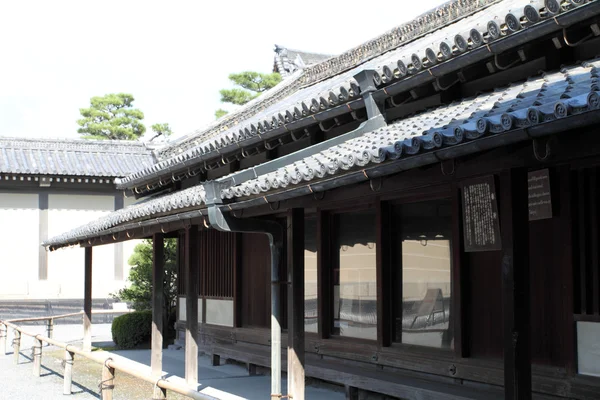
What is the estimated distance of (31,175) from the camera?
25.8 meters

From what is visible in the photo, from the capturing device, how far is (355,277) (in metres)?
9.88

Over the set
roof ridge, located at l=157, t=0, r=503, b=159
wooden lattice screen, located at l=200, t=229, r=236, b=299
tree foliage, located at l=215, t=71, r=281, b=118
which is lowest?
wooden lattice screen, located at l=200, t=229, r=236, b=299

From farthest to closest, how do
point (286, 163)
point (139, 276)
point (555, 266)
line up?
1. point (139, 276)
2. point (286, 163)
3. point (555, 266)

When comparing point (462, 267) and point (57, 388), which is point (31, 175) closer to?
point (57, 388)

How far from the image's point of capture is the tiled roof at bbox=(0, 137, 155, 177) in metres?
26.1

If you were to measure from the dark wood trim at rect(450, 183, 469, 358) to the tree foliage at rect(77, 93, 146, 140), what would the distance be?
34169 millimetres

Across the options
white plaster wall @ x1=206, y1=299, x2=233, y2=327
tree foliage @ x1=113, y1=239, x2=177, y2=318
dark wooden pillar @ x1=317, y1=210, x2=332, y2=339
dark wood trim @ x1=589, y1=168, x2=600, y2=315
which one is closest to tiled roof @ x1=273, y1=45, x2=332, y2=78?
tree foliage @ x1=113, y1=239, x2=177, y2=318

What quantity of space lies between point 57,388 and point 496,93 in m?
8.87

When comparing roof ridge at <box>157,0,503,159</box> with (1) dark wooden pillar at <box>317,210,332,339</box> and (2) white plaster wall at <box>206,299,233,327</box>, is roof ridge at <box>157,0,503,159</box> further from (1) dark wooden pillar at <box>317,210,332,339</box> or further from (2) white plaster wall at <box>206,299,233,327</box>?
(2) white plaster wall at <box>206,299,233,327</box>

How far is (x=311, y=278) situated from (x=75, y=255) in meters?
18.5

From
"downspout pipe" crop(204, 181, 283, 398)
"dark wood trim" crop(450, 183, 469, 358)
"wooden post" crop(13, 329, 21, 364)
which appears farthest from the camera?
"wooden post" crop(13, 329, 21, 364)

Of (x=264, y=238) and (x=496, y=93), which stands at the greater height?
(x=496, y=93)

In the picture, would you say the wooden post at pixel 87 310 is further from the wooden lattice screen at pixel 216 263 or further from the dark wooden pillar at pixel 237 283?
the dark wooden pillar at pixel 237 283

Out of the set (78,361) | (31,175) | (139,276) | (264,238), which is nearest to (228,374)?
(264,238)
